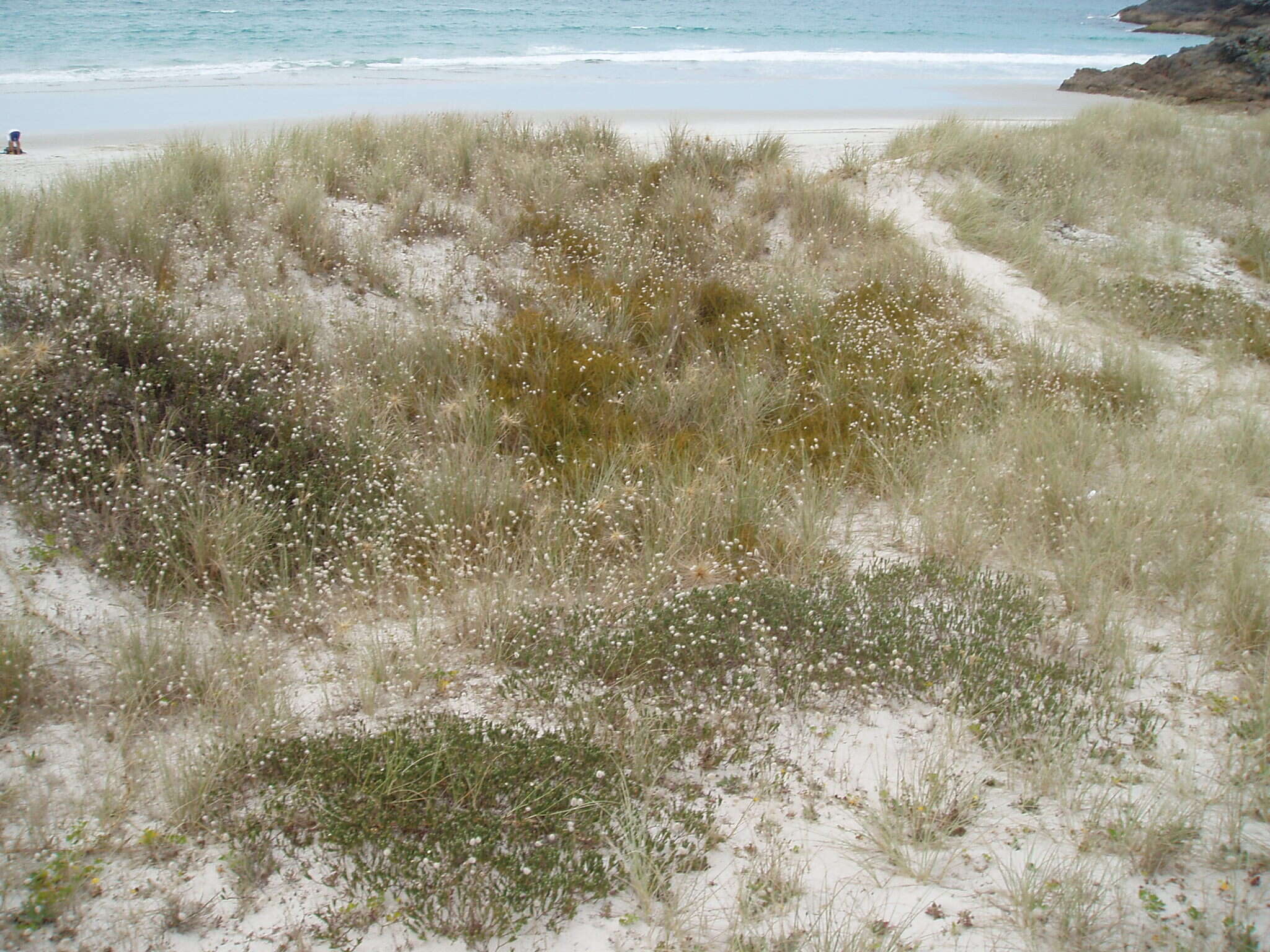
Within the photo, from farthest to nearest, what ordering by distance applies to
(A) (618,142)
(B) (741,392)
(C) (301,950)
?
(A) (618,142)
(B) (741,392)
(C) (301,950)

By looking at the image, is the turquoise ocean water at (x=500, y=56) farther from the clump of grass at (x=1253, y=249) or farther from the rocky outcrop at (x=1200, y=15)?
the clump of grass at (x=1253, y=249)

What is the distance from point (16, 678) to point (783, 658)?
307cm

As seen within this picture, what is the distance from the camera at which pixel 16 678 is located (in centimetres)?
350

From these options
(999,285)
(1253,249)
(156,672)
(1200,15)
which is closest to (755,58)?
(1253,249)

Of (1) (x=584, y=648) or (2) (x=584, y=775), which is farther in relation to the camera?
(1) (x=584, y=648)

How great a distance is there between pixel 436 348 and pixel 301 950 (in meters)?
4.58

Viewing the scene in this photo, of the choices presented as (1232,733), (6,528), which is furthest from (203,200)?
(1232,733)

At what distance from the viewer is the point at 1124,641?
399 centimetres

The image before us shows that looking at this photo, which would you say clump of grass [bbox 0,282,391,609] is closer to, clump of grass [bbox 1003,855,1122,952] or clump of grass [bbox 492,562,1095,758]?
clump of grass [bbox 492,562,1095,758]

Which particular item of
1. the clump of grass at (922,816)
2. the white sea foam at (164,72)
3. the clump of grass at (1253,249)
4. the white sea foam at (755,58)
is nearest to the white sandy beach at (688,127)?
the clump of grass at (1253,249)

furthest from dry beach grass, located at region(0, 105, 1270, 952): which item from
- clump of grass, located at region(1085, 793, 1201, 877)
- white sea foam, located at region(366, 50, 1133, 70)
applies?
white sea foam, located at region(366, 50, 1133, 70)

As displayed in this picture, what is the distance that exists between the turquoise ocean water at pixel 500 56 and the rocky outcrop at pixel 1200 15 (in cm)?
172

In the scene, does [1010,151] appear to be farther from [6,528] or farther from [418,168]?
[6,528]

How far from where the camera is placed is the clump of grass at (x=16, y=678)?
3445 millimetres
